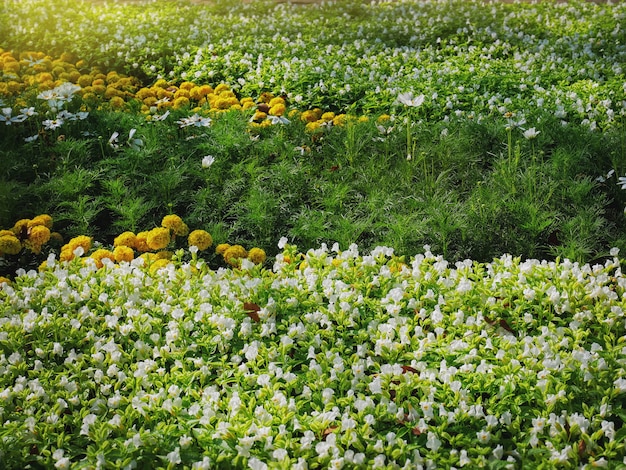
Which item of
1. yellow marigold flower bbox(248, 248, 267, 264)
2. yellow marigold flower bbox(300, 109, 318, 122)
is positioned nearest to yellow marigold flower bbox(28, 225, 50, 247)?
yellow marigold flower bbox(248, 248, 267, 264)

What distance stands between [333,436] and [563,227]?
2261 millimetres

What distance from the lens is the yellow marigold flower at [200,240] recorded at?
153 inches

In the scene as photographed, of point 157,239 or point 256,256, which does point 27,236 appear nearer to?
point 157,239

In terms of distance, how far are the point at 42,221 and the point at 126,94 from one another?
286 centimetres

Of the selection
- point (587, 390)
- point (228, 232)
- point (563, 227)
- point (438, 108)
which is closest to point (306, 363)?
point (587, 390)

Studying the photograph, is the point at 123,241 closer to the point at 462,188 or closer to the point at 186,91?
the point at 462,188

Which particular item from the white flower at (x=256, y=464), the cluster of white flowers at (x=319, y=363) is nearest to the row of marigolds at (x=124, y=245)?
the cluster of white flowers at (x=319, y=363)

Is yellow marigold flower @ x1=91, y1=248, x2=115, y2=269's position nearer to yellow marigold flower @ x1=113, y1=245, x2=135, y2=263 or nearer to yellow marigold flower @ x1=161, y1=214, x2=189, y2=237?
yellow marigold flower @ x1=113, y1=245, x2=135, y2=263

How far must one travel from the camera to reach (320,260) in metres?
3.38

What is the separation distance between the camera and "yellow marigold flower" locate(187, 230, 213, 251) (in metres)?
3.87

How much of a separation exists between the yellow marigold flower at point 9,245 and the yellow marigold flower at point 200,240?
933 mm

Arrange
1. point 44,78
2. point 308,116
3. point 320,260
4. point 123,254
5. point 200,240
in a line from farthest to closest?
point 44,78 < point 308,116 < point 200,240 < point 123,254 < point 320,260

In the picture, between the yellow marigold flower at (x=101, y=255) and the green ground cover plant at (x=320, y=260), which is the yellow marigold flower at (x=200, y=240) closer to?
the green ground cover plant at (x=320, y=260)

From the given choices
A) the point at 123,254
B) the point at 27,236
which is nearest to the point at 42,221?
the point at 27,236
